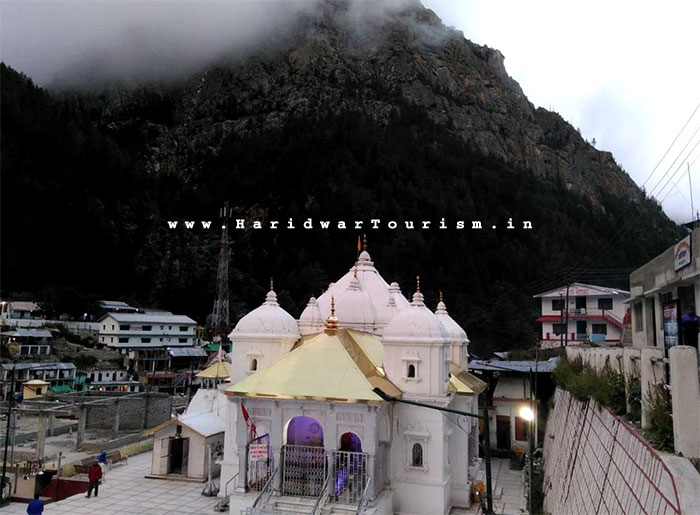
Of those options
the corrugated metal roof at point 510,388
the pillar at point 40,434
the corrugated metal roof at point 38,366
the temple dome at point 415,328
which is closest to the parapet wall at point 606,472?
the temple dome at point 415,328

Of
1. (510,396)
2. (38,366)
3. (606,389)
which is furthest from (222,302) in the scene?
(606,389)

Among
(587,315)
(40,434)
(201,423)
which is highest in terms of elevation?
(587,315)

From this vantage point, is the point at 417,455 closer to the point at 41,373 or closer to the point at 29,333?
the point at 41,373

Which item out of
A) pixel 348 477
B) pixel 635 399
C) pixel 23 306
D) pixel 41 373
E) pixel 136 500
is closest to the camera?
pixel 635 399

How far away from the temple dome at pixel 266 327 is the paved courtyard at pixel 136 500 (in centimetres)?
624

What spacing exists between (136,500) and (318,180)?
72526 millimetres

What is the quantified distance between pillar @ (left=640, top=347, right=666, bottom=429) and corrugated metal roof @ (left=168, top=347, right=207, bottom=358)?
190ft

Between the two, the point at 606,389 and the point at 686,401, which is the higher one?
the point at 686,401

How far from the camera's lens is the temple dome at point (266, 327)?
22.1 metres

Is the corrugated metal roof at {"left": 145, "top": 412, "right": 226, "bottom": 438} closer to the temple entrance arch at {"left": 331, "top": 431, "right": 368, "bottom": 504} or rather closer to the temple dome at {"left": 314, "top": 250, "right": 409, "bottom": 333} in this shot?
the temple dome at {"left": 314, "top": 250, "right": 409, "bottom": 333}

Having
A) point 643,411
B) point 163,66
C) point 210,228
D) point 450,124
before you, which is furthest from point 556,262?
point 163,66

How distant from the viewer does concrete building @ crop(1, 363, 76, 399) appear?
149ft

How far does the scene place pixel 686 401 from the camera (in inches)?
290

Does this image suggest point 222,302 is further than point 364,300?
Yes
